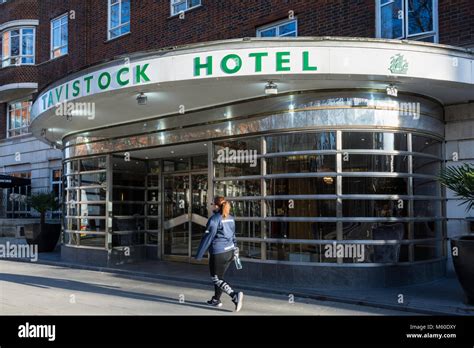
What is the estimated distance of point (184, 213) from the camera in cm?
Answer: 1439

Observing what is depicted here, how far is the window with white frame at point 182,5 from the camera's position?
1569 cm

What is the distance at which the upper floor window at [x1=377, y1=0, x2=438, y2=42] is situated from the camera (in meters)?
11.4

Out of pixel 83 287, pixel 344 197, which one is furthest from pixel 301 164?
pixel 83 287

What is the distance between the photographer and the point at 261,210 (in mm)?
10664

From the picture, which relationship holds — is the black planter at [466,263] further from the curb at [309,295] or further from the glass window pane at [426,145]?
the glass window pane at [426,145]

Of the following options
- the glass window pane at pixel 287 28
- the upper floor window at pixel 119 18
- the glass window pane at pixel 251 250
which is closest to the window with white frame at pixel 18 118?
the upper floor window at pixel 119 18

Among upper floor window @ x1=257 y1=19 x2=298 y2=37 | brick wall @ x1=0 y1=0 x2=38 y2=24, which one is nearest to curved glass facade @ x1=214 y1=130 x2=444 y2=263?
upper floor window @ x1=257 y1=19 x2=298 y2=37

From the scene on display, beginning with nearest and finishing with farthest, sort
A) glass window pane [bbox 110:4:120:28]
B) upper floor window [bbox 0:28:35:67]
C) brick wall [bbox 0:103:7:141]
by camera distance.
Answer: glass window pane [bbox 110:4:120:28]
upper floor window [bbox 0:28:35:67]
brick wall [bbox 0:103:7:141]

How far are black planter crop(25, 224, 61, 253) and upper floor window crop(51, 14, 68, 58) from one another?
7543 millimetres

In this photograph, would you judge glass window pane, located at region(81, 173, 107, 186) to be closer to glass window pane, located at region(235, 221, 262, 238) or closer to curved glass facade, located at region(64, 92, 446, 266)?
curved glass facade, located at region(64, 92, 446, 266)

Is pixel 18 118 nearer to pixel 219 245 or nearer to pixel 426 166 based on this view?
pixel 219 245

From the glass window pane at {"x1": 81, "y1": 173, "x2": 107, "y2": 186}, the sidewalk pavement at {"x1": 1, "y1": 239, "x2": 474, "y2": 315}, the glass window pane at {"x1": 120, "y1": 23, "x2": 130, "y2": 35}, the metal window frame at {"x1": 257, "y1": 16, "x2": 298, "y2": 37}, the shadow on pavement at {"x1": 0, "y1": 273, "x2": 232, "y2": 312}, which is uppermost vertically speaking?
the glass window pane at {"x1": 120, "y1": 23, "x2": 130, "y2": 35}

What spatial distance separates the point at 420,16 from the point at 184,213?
7.84 m

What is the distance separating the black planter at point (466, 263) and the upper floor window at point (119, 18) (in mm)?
13295
